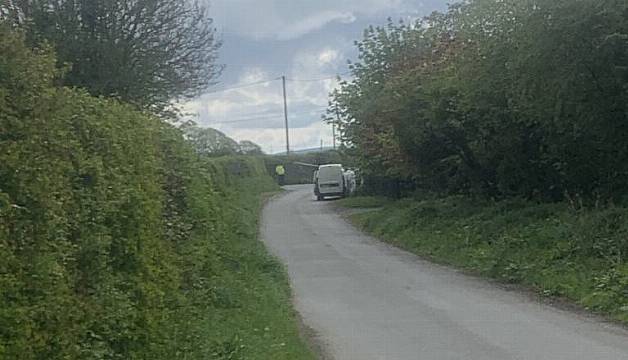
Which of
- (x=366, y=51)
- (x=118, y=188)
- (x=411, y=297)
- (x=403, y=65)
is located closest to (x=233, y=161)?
(x=366, y=51)

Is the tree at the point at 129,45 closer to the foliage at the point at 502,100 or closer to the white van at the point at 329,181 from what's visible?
the foliage at the point at 502,100

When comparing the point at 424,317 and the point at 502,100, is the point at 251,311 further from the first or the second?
the point at 502,100

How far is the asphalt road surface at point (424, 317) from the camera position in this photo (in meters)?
11.8

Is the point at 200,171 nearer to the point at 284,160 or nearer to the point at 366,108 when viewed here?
the point at 366,108

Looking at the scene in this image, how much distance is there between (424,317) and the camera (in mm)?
14602

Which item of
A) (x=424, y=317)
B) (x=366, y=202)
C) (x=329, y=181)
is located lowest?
(x=424, y=317)

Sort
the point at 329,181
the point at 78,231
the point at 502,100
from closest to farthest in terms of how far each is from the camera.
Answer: the point at 78,231, the point at 502,100, the point at 329,181

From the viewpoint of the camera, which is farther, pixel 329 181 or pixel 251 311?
pixel 329 181

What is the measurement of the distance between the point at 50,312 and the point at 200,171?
31.9ft

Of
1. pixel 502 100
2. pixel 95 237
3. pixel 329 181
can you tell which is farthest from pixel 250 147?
pixel 95 237

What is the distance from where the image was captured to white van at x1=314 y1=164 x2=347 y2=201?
56.8 m

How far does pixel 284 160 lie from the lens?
3536 inches

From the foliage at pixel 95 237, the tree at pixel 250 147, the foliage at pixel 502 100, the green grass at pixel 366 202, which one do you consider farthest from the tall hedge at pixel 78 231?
the tree at pixel 250 147

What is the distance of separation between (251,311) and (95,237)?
23.9 ft
